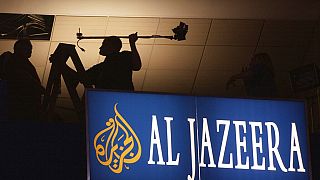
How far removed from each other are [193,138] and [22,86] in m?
1.34

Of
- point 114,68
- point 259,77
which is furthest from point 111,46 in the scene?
point 259,77

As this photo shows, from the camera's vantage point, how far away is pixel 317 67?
26.3ft

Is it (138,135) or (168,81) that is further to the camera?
(168,81)

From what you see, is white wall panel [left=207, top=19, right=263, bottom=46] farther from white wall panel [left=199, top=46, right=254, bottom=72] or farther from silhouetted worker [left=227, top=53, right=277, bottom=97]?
silhouetted worker [left=227, top=53, right=277, bottom=97]

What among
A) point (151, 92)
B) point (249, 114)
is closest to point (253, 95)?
point (249, 114)

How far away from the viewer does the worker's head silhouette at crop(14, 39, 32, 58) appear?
23.9 ft

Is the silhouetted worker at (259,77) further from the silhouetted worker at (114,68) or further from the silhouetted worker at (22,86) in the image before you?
the silhouetted worker at (22,86)

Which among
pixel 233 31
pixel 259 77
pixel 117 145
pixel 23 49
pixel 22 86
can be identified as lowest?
pixel 117 145

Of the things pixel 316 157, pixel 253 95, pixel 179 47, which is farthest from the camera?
pixel 179 47

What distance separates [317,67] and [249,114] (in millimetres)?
662

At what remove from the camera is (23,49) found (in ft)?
24.0

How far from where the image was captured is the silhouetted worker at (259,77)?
24.6 feet

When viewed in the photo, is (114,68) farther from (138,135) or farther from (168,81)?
(168,81)

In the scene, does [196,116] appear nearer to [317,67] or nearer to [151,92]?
[151,92]
